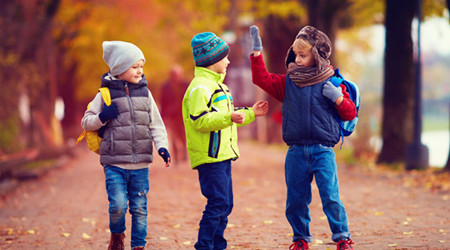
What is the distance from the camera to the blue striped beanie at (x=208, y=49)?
517 centimetres

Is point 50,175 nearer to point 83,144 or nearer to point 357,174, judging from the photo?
point 357,174

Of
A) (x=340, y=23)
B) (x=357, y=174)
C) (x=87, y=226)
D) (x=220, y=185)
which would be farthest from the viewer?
(x=340, y=23)

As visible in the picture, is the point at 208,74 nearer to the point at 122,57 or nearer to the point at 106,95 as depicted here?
the point at 122,57

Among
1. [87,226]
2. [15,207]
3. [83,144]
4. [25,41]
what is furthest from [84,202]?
[83,144]

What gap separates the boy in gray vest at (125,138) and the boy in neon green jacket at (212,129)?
376mm

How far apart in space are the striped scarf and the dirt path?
155 cm

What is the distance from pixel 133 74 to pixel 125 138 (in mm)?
512

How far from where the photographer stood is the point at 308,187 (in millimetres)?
5320

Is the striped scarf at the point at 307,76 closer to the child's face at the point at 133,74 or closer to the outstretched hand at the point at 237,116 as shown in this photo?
the outstretched hand at the point at 237,116

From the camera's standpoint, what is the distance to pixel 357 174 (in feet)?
43.4

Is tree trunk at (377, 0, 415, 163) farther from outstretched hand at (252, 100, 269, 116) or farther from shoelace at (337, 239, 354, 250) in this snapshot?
outstretched hand at (252, 100, 269, 116)

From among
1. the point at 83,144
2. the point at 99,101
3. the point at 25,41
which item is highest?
the point at 25,41

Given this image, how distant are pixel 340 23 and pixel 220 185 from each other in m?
15.7

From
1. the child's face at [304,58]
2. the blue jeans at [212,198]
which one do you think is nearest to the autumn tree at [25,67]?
the blue jeans at [212,198]
